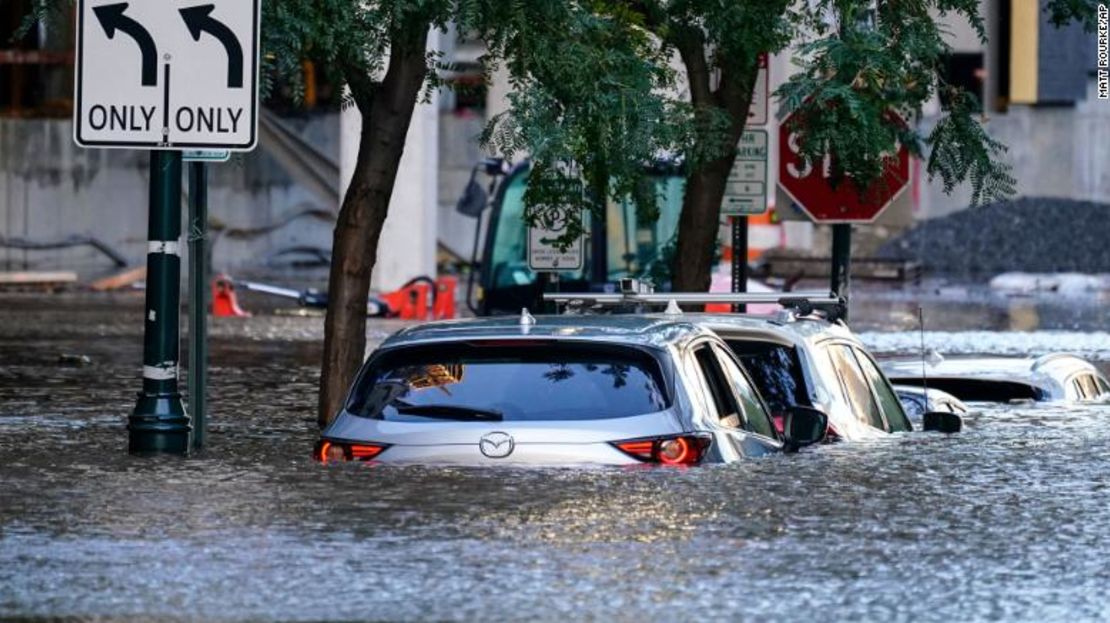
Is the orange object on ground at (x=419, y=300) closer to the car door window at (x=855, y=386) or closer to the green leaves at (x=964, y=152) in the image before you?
the green leaves at (x=964, y=152)

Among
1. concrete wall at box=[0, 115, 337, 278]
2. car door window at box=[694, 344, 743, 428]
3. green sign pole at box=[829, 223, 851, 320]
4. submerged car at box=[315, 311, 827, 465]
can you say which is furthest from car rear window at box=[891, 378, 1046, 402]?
concrete wall at box=[0, 115, 337, 278]

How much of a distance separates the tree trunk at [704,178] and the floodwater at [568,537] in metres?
5.49

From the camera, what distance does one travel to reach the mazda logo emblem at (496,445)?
1089 centimetres

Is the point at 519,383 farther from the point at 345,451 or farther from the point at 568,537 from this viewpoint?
the point at 568,537

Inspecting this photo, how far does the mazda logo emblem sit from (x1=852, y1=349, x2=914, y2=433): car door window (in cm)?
400

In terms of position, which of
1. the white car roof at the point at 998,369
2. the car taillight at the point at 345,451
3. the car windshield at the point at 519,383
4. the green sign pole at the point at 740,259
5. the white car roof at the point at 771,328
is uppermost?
the green sign pole at the point at 740,259

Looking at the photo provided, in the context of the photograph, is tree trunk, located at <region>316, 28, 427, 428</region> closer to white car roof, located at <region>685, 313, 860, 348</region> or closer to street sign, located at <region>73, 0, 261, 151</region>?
white car roof, located at <region>685, 313, 860, 348</region>

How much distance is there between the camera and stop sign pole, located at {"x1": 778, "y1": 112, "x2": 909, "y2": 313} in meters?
19.8

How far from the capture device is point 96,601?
8461 millimetres

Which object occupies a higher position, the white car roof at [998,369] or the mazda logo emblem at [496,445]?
the mazda logo emblem at [496,445]

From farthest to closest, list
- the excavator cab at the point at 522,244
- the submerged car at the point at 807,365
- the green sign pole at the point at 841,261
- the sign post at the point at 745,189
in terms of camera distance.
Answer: the excavator cab at the point at 522,244 → the sign post at the point at 745,189 → the green sign pole at the point at 841,261 → the submerged car at the point at 807,365

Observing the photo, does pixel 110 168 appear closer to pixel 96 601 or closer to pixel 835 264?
pixel 835 264

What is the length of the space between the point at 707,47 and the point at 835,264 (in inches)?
79.9

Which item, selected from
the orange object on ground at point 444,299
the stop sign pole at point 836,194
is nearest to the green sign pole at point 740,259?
the stop sign pole at point 836,194
